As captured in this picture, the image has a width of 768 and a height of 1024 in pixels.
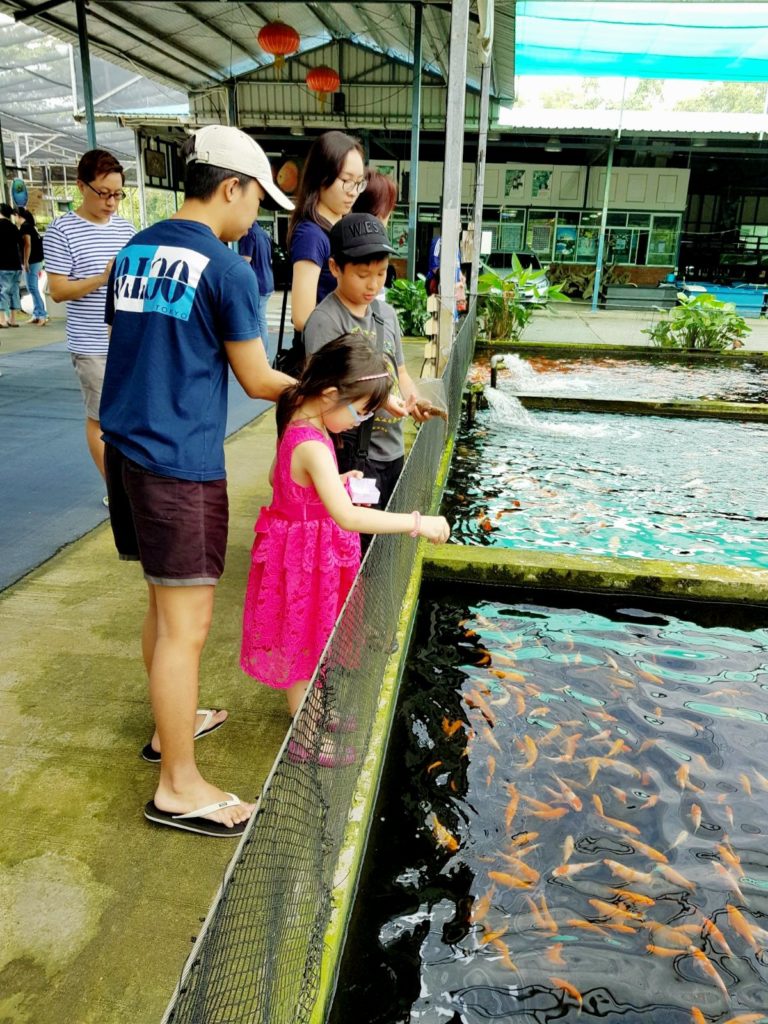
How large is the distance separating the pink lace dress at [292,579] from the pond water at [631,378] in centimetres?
731

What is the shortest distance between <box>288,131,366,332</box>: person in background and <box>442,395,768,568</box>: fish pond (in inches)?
109

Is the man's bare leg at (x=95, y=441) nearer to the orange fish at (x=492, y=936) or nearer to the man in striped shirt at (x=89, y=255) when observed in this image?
the man in striped shirt at (x=89, y=255)

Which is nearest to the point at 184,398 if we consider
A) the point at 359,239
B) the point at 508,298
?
the point at 359,239

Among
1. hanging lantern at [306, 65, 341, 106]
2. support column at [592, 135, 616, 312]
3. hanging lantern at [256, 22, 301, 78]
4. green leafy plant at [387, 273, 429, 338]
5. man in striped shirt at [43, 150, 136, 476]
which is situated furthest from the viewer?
support column at [592, 135, 616, 312]

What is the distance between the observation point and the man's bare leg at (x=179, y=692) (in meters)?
2.21

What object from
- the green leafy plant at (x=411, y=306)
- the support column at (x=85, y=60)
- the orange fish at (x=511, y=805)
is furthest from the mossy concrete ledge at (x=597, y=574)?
the support column at (x=85, y=60)

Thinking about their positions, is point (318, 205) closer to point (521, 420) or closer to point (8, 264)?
point (521, 420)

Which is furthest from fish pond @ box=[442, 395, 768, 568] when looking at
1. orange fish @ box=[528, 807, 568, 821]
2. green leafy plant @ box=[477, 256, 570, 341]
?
green leafy plant @ box=[477, 256, 570, 341]

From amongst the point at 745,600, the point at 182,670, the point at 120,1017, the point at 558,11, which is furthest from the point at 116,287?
the point at 558,11

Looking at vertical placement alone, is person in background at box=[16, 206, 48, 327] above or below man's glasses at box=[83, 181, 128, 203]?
below

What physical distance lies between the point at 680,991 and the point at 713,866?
1.72ft

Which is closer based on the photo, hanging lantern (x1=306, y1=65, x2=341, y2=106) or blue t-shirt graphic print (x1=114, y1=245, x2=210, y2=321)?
blue t-shirt graphic print (x1=114, y1=245, x2=210, y2=321)

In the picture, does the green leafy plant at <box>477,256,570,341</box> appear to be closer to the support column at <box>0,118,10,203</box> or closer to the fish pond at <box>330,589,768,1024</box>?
the support column at <box>0,118,10,203</box>

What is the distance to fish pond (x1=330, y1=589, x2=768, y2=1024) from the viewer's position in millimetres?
2164
